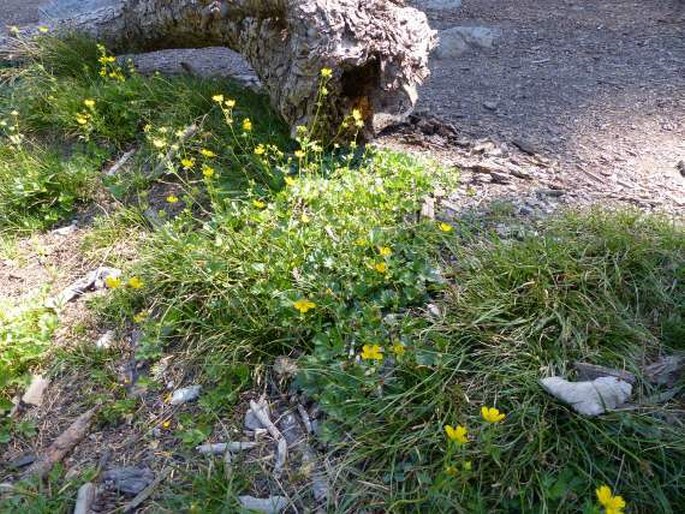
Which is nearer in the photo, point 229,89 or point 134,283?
point 134,283

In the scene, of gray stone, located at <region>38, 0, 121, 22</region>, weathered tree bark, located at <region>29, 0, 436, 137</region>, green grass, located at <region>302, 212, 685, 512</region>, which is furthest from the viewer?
gray stone, located at <region>38, 0, 121, 22</region>

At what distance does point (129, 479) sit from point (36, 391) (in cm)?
66

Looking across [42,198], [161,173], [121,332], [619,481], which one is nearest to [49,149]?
[42,198]

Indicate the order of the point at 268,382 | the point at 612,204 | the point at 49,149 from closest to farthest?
the point at 268,382 → the point at 612,204 → the point at 49,149

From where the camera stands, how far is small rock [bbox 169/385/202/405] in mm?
2252

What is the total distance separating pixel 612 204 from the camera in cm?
291

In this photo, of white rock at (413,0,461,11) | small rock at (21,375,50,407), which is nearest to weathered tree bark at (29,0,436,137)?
small rock at (21,375,50,407)

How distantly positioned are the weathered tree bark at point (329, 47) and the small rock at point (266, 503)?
77.5 inches

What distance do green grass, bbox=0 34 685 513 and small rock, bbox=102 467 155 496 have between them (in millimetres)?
167

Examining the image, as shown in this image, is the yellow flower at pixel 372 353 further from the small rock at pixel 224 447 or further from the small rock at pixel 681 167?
the small rock at pixel 681 167

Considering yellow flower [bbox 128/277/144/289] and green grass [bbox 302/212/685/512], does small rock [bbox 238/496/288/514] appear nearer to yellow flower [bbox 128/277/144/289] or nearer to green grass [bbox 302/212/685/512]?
green grass [bbox 302/212/685/512]

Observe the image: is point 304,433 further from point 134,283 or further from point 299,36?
point 299,36

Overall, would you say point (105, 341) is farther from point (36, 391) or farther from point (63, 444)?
point (63, 444)

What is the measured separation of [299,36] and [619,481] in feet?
7.83
